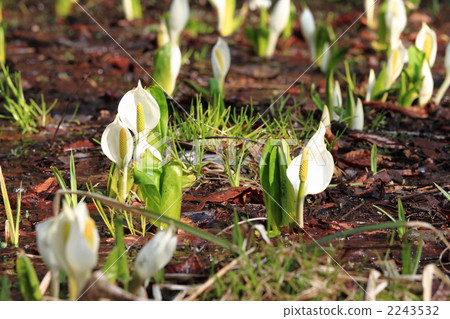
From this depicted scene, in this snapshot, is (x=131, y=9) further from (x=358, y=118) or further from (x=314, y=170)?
(x=314, y=170)

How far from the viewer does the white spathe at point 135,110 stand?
5.29ft

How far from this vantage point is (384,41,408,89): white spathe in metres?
2.43

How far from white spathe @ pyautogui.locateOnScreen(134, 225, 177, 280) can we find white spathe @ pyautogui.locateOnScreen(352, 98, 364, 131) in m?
1.27

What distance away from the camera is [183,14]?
2830 millimetres

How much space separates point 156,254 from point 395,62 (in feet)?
5.19

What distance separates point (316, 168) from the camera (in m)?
1.50

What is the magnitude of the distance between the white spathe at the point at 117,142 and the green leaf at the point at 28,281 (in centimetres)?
45

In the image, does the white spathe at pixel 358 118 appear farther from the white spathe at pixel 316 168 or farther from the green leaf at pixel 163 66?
the white spathe at pixel 316 168

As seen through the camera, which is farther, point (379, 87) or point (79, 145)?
point (379, 87)

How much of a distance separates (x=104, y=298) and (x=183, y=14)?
1.89m

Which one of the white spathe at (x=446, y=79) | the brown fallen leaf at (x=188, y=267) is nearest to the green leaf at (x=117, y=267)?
the brown fallen leaf at (x=188, y=267)

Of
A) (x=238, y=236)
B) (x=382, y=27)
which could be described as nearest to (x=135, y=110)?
(x=238, y=236)

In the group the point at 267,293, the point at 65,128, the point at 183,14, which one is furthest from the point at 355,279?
the point at 183,14

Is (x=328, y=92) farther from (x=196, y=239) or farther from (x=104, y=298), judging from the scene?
(x=104, y=298)
